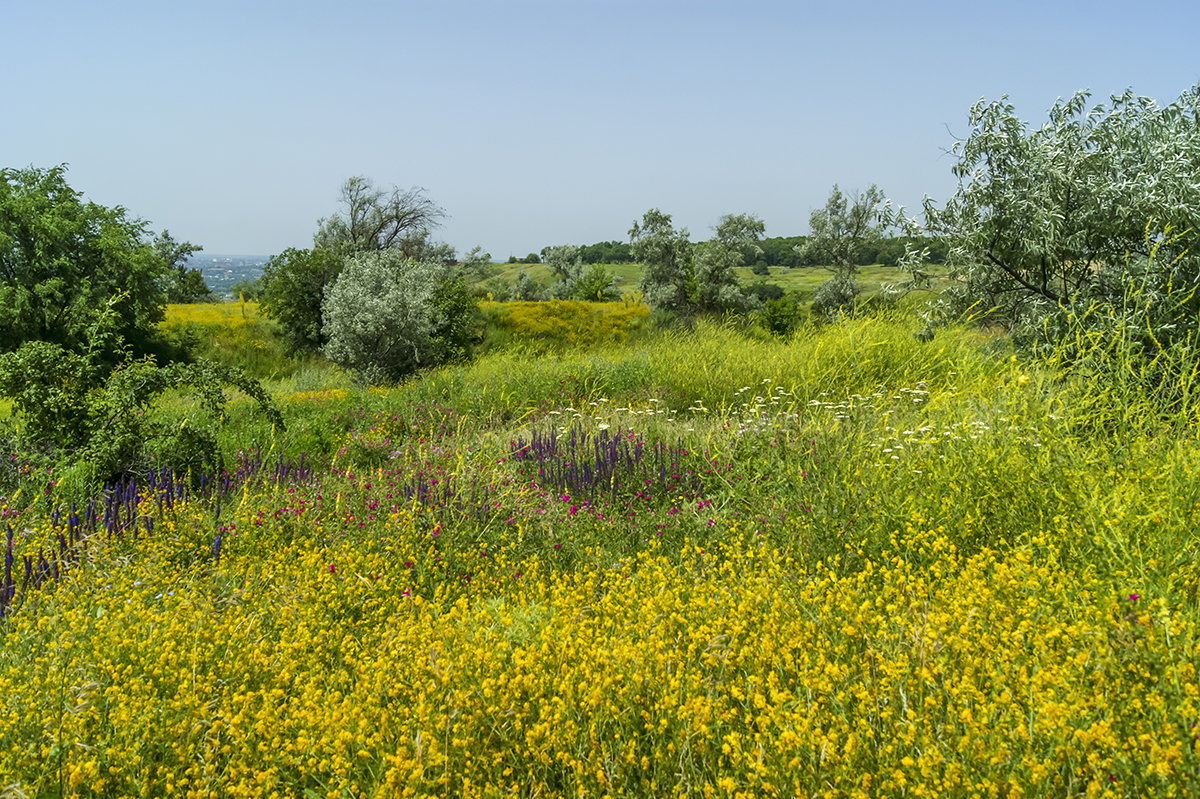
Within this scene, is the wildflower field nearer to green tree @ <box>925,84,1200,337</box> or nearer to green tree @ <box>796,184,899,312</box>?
green tree @ <box>925,84,1200,337</box>

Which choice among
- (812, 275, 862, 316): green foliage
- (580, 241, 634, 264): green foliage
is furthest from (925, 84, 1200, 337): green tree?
(580, 241, 634, 264): green foliage

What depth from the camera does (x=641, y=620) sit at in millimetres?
2916

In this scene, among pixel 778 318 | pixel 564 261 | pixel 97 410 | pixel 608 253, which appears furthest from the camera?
pixel 608 253

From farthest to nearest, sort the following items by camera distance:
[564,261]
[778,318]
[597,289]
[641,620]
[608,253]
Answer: [608,253]
[564,261]
[597,289]
[778,318]
[641,620]

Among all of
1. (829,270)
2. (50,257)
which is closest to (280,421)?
(50,257)

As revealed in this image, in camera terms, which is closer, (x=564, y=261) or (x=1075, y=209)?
(x=1075, y=209)

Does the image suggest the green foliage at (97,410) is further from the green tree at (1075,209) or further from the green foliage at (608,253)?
the green foliage at (608,253)

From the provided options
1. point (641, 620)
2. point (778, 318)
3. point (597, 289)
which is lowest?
point (641, 620)

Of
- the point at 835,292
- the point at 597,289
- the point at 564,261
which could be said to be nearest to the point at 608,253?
the point at 564,261

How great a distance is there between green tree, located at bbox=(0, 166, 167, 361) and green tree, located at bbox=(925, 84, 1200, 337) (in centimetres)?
1730

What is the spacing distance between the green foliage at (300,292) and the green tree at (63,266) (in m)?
2.94

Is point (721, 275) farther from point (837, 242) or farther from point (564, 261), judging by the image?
point (564, 261)

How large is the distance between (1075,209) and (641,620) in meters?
6.60

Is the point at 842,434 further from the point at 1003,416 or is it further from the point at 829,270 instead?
the point at 829,270
